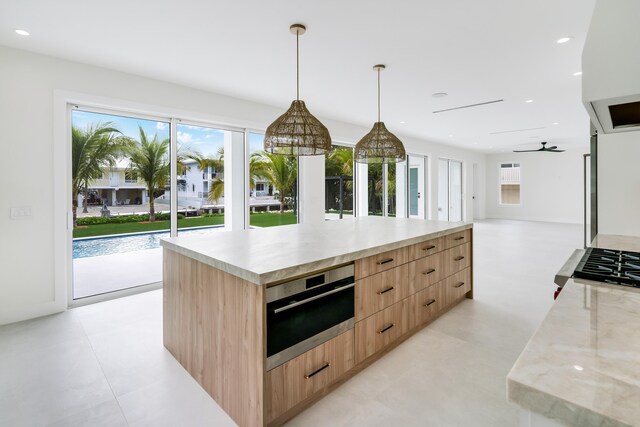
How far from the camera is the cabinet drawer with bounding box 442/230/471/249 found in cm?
321

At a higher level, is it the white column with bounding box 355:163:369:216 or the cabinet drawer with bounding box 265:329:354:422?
the white column with bounding box 355:163:369:216

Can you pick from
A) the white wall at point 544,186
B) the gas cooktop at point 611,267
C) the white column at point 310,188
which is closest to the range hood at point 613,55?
the gas cooktop at point 611,267

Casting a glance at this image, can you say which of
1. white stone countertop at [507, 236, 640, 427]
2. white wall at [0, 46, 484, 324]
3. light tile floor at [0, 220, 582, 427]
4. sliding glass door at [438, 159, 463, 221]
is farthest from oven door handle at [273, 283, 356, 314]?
sliding glass door at [438, 159, 463, 221]

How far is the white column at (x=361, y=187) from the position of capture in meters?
7.14

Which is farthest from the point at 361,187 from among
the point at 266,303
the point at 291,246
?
the point at 266,303

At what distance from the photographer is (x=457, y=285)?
341 centimetres

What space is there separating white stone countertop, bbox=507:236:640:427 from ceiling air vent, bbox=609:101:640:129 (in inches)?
32.6

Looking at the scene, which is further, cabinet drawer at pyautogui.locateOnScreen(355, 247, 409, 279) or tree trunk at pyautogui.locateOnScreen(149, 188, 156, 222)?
tree trunk at pyautogui.locateOnScreen(149, 188, 156, 222)

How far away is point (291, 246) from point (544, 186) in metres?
12.7

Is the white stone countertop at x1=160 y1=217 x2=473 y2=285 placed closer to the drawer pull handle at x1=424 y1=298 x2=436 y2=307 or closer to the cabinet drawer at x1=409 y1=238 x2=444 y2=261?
the cabinet drawer at x1=409 y1=238 x2=444 y2=261

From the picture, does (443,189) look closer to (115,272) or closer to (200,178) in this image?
(200,178)

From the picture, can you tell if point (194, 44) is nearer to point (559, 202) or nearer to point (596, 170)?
point (596, 170)

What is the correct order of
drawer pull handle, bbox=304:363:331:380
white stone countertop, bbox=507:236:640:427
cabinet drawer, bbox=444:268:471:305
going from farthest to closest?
cabinet drawer, bbox=444:268:471:305, drawer pull handle, bbox=304:363:331:380, white stone countertop, bbox=507:236:640:427

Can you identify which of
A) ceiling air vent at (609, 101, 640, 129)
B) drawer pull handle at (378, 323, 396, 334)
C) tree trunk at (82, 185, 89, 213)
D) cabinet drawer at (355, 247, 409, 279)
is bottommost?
drawer pull handle at (378, 323, 396, 334)
